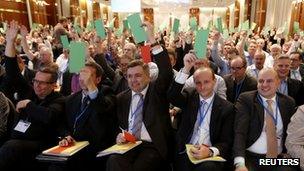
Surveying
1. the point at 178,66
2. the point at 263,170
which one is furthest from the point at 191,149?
the point at 178,66

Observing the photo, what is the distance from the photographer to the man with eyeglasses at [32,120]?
2877mm

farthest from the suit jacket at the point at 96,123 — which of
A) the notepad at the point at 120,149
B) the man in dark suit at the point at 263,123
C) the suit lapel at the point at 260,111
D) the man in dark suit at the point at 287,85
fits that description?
the man in dark suit at the point at 287,85

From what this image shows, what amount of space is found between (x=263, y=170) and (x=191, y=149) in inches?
22.0

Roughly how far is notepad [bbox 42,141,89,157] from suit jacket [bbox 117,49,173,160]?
1.38 ft

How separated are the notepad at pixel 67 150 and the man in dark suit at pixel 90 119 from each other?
0.35 ft

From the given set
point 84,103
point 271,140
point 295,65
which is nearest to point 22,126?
point 84,103

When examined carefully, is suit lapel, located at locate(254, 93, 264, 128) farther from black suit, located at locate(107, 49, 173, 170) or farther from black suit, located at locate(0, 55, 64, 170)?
black suit, located at locate(0, 55, 64, 170)

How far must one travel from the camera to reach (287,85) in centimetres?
377

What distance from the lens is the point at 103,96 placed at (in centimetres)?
290

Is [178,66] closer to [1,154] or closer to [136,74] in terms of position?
[136,74]

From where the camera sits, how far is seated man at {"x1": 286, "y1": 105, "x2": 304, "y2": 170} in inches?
94.0

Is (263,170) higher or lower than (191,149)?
lower

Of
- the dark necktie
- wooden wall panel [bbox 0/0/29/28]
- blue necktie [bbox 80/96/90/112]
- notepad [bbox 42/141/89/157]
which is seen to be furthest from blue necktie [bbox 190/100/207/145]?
wooden wall panel [bbox 0/0/29/28]

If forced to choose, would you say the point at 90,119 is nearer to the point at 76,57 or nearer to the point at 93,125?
the point at 93,125
